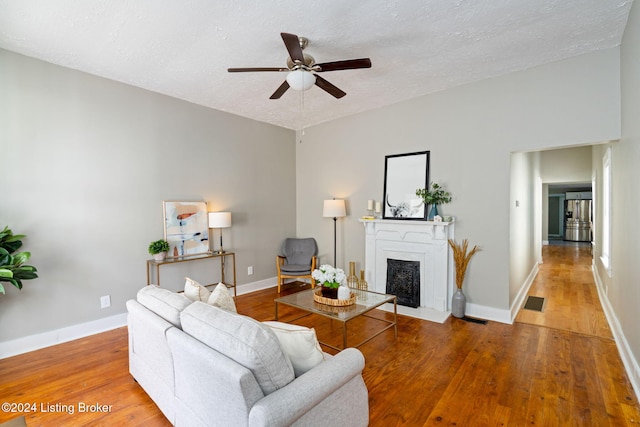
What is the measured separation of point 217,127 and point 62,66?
70.7 inches

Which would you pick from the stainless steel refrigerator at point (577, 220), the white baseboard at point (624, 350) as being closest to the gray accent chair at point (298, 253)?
the white baseboard at point (624, 350)

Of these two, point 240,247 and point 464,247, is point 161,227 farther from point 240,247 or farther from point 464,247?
point 464,247

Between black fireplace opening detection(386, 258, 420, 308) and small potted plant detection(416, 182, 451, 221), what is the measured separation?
72 centimetres

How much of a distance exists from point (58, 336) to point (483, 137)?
5.18m

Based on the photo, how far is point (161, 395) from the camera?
195cm

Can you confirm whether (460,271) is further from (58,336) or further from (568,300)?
(58,336)

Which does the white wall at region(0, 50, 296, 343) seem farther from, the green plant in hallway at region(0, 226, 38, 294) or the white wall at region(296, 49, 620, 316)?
the white wall at region(296, 49, 620, 316)

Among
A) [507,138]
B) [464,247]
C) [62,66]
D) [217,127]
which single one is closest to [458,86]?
[507,138]

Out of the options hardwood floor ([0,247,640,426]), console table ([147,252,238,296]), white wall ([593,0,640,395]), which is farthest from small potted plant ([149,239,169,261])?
white wall ([593,0,640,395])

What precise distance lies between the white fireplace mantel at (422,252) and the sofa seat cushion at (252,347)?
298cm

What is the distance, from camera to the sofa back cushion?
1912 mm

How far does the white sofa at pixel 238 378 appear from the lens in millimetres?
1277

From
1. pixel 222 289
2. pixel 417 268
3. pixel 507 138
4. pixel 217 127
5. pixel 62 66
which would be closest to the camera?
pixel 222 289

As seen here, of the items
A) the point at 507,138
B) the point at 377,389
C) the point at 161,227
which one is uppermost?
the point at 507,138
